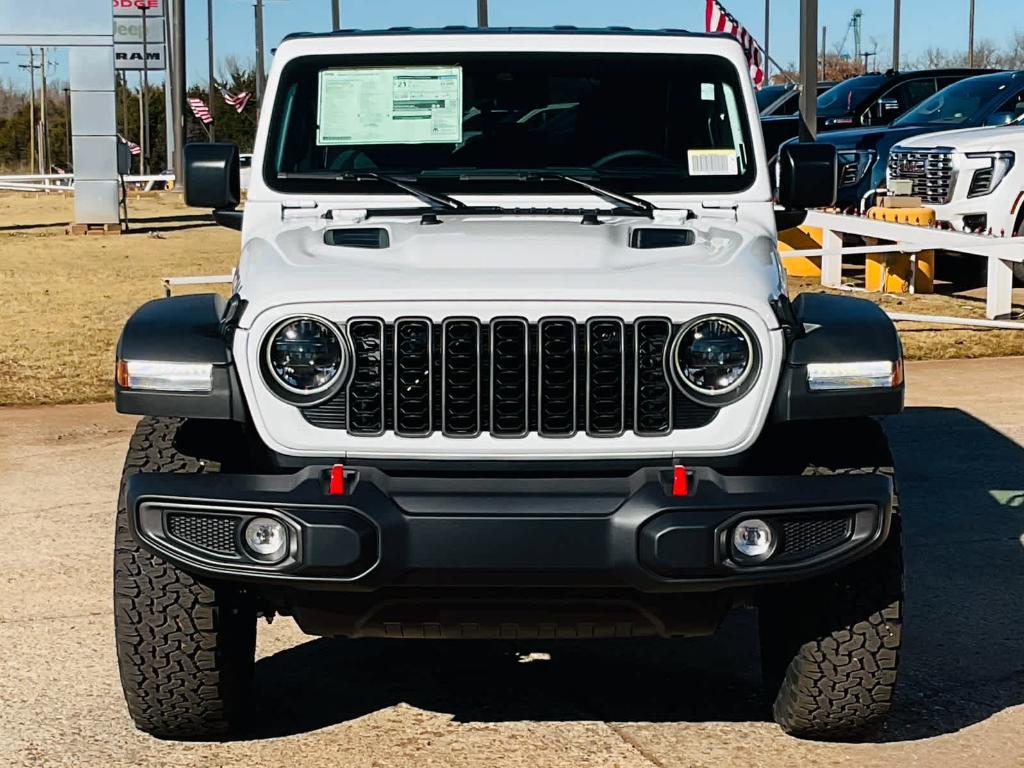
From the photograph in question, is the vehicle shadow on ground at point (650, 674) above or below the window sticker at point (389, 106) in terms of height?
below

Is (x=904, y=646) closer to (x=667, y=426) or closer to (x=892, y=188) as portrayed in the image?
(x=667, y=426)

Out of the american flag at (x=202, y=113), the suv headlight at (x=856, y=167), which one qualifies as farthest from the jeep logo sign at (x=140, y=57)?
the suv headlight at (x=856, y=167)

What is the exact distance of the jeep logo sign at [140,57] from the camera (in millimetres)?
39750

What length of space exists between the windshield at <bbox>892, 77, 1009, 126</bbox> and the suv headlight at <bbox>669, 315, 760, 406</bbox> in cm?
1433

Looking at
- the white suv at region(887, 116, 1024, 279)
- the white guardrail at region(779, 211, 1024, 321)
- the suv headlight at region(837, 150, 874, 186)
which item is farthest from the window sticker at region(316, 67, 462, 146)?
the suv headlight at region(837, 150, 874, 186)

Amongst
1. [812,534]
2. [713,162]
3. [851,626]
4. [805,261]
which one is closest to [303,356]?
[812,534]

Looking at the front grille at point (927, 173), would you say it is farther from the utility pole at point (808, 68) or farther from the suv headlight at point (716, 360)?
the suv headlight at point (716, 360)

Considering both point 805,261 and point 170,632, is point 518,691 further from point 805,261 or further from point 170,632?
point 805,261

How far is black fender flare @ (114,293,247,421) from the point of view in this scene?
13.7 ft

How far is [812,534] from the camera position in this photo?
402cm

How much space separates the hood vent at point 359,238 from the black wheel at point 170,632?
64 cm

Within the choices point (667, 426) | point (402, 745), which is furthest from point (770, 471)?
point (402, 745)

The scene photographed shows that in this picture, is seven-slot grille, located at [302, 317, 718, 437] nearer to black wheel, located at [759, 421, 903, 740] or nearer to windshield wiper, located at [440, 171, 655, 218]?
black wheel, located at [759, 421, 903, 740]

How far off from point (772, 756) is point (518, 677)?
0.98m
